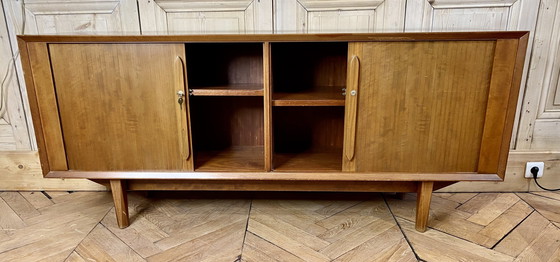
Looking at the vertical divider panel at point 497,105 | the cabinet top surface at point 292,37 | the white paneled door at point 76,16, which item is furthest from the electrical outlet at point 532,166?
the white paneled door at point 76,16

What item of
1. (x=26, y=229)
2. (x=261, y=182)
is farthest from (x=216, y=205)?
(x=26, y=229)

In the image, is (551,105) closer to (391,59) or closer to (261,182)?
(391,59)

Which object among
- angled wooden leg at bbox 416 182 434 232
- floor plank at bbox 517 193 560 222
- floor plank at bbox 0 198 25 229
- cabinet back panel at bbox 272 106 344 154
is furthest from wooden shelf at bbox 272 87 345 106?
floor plank at bbox 0 198 25 229

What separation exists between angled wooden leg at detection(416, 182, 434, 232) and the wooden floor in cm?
3

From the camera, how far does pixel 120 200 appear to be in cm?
99

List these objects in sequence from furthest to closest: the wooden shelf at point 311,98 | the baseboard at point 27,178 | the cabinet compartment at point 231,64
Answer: the baseboard at point 27,178
the cabinet compartment at point 231,64
the wooden shelf at point 311,98

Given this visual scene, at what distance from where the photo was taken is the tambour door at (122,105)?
33.4 inches

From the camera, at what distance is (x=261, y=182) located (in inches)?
38.4

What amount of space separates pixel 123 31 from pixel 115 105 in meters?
0.41

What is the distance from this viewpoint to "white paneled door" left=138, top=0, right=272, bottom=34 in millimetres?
1121

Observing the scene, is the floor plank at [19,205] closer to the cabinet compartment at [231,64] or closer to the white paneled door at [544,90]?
the cabinet compartment at [231,64]

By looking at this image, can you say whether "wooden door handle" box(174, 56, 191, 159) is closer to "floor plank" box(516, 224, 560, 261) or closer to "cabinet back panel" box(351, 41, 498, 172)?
"cabinet back panel" box(351, 41, 498, 172)

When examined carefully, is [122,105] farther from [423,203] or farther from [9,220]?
[423,203]

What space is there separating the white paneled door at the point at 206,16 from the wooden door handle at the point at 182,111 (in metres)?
0.35
